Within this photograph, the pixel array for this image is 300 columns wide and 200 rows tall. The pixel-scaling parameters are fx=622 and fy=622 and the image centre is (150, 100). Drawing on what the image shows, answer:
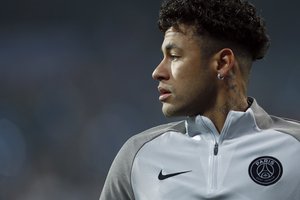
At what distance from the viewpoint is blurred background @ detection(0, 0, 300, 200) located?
10.4ft

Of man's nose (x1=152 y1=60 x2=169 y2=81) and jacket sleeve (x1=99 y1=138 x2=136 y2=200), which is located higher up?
man's nose (x1=152 y1=60 x2=169 y2=81)

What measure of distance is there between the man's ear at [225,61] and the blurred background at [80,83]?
1.53m

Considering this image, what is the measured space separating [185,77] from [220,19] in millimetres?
174

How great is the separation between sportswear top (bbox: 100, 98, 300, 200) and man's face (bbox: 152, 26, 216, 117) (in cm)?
5

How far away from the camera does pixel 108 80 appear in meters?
3.37

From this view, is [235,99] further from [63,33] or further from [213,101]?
[63,33]

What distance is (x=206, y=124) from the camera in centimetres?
157

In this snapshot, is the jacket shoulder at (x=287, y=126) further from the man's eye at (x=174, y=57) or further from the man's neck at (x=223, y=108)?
the man's eye at (x=174, y=57)

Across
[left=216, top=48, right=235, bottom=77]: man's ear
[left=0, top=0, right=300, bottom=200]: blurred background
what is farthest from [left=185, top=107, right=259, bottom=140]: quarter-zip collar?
[left=0, top=0, right=300, bottom=200]: blurred background

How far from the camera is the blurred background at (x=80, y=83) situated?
3.16 metres

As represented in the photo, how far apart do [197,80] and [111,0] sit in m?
1.94

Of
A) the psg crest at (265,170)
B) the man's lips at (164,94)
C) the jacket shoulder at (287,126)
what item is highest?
the man's lips at (164,94)

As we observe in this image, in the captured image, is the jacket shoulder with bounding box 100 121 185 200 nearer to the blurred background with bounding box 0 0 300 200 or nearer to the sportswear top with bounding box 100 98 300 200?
the sportswear top with bounding box 100 98 300 200

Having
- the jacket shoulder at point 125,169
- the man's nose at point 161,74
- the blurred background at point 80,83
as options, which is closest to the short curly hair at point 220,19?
the man's nose at point 161,74
